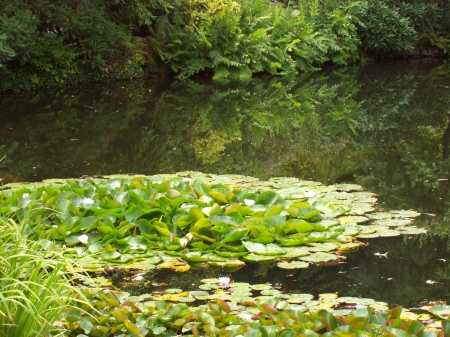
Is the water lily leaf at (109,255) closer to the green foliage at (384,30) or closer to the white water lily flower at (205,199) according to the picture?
the white water lily flower at (205,199)

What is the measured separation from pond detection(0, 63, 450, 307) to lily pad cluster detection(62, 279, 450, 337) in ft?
1.11

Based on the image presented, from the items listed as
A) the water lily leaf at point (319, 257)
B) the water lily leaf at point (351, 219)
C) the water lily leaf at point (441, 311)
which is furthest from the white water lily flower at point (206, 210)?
the water lily leaf at point (441, 311)

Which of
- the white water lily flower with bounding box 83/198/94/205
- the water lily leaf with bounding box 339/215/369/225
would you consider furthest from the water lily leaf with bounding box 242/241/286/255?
the white water lily flower with bounding box 83/198/94/205

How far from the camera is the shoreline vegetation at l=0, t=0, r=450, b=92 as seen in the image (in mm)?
14359

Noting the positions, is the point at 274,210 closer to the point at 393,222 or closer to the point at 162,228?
the point at 162,228

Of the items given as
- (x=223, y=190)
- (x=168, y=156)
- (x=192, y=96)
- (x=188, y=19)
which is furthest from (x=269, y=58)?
(x=223, y=190)

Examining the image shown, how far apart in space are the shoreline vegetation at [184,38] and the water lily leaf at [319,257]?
8905 millimetres

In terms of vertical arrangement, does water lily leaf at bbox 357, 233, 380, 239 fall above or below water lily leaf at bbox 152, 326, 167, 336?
above

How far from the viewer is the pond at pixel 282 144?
15.8ft

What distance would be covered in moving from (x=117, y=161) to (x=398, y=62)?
14304mm

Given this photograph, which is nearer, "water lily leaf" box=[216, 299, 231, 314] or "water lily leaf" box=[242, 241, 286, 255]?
"water lily leaf" box=[216, 299, 231, 314]

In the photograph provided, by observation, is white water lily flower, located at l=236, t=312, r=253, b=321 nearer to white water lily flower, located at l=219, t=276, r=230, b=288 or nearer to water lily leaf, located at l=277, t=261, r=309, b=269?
white water lily flower, located at l=219, t=276, r=230, b=288

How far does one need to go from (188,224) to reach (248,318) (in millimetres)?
1670

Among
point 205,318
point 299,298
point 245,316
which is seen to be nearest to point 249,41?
point 299,298
